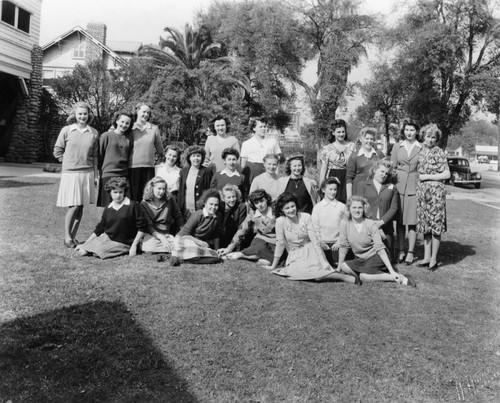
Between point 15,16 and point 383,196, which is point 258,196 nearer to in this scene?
point 383,196

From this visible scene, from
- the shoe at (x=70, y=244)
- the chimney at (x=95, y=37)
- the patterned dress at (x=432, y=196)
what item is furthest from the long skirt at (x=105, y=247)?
the chimney at (x=95, y=37)

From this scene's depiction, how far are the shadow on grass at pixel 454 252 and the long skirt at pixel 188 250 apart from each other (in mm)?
3204

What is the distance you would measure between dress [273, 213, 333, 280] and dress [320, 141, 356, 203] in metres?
1.03

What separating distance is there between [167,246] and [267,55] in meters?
23.1

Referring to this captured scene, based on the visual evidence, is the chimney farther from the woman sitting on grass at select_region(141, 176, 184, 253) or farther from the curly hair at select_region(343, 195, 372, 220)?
the curly hair at select_region(343, 195, 372, 220)

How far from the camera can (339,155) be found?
656 centimetres

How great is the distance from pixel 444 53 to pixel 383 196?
2058cm

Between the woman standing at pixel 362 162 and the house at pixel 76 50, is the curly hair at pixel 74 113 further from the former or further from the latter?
the house at pixel 76 50

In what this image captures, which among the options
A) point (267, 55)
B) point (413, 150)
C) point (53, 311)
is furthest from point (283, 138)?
point (53, 311)

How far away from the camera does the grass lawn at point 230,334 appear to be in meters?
3.01

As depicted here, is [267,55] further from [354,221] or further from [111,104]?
[354,221]

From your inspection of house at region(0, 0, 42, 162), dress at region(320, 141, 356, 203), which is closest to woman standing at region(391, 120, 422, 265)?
dress at region(320, 141, 356, 203)

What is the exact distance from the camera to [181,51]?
1250 inches

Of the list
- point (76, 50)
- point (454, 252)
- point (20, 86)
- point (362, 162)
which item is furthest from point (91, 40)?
point (454, 252)
